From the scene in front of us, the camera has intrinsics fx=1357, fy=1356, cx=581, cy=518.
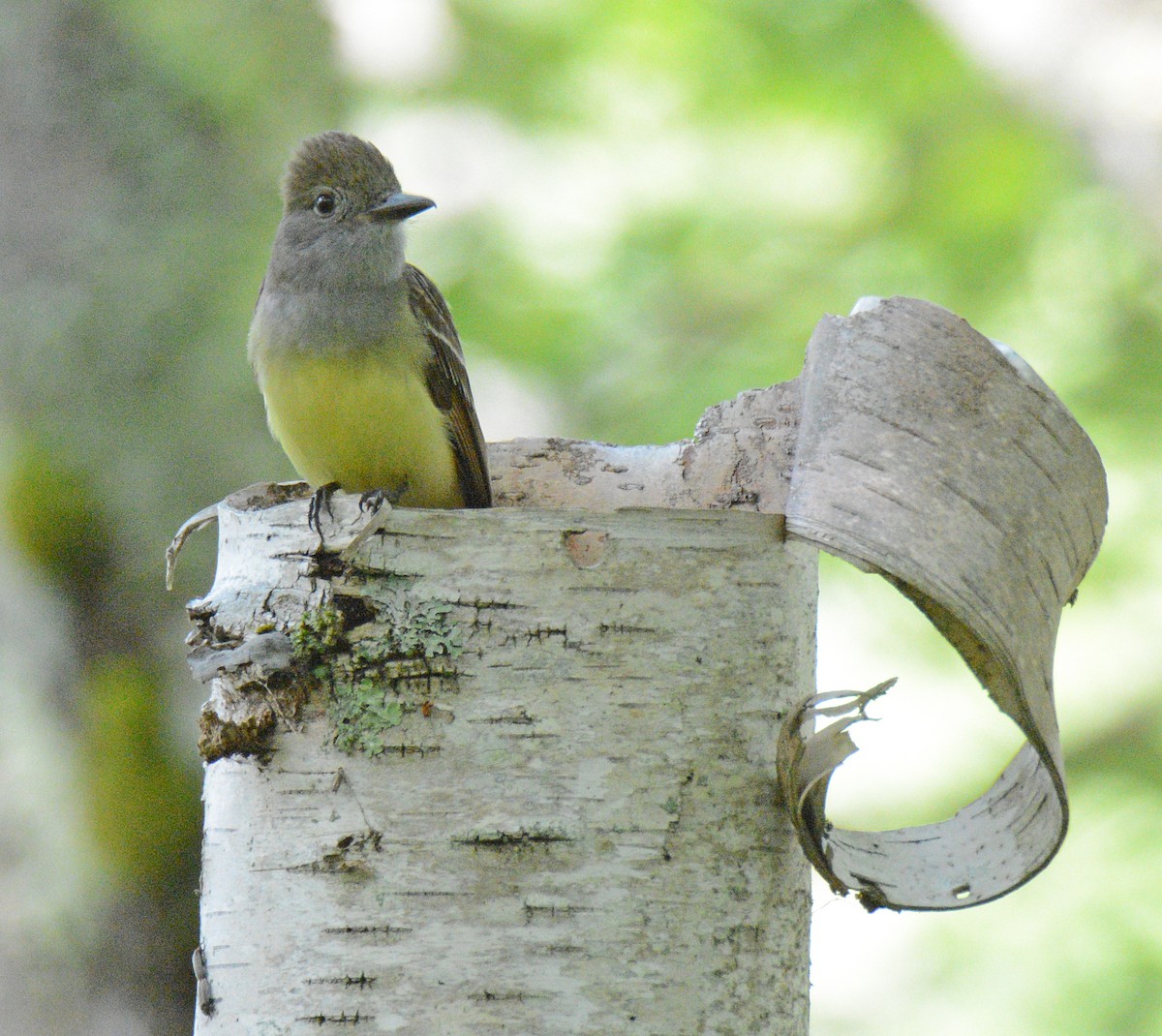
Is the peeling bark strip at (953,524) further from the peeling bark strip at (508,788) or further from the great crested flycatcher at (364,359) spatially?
the great crested flycatcher at (364,359)

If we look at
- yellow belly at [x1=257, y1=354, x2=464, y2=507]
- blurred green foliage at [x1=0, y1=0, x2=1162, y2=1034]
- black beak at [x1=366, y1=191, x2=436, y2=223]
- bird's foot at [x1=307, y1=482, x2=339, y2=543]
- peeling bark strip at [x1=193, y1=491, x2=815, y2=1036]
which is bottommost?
peeling bark strip at [x1=193, y1=491, x2=815, y2=1036]

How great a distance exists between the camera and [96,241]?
6230 millimetres

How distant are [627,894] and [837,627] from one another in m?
3.67

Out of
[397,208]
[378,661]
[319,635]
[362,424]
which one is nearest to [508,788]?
[378,661]

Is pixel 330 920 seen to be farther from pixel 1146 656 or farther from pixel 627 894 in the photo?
pixel 1146 656

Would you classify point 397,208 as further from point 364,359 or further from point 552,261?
point 552,261

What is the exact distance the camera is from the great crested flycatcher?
11.8ft

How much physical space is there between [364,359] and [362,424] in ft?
0.59

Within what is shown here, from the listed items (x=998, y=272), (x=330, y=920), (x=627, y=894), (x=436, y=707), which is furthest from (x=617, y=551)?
(x=998, y=272)

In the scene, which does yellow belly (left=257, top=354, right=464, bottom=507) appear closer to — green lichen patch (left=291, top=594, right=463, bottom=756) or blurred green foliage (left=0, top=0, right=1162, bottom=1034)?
green lichen patch (left=291, top=594, right=463, bottom=756)

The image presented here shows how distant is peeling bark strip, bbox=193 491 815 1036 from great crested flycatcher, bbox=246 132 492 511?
111cm

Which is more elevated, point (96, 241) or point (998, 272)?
point (96, 241)

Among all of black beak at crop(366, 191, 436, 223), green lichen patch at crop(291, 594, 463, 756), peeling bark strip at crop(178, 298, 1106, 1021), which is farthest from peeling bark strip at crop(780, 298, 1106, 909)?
black beak at crop(366, 191, 436, 223)

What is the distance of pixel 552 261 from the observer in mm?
6359
